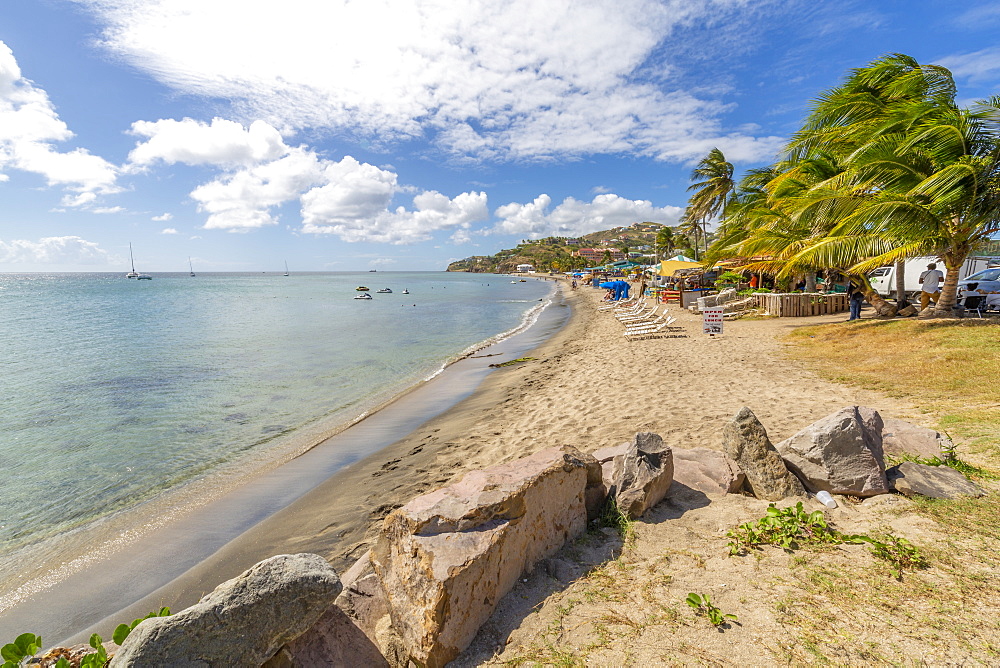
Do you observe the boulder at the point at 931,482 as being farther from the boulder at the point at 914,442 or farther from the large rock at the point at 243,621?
the large rock at the point at 243,621

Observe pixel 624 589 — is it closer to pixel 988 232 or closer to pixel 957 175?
pixel 957 175

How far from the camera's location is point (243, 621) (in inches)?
85.4

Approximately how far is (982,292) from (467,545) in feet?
60.3

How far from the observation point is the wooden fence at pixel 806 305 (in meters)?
17.1

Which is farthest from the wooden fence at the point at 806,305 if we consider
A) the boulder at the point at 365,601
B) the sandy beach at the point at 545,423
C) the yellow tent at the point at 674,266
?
the boulder at the point at 365,601

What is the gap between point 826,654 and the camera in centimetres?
210

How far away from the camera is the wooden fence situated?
17109mm

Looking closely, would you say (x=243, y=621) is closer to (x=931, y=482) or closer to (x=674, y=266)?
(x=931, y=482)

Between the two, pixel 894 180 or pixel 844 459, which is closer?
pixel 844 459

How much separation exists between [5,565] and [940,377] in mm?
12996

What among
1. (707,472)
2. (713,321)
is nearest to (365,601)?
(707,472)

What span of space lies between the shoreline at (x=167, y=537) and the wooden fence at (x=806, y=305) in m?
15.4

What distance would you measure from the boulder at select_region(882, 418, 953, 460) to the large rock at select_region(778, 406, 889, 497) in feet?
2.77

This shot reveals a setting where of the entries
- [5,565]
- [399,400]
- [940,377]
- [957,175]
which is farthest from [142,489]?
[957,175]
